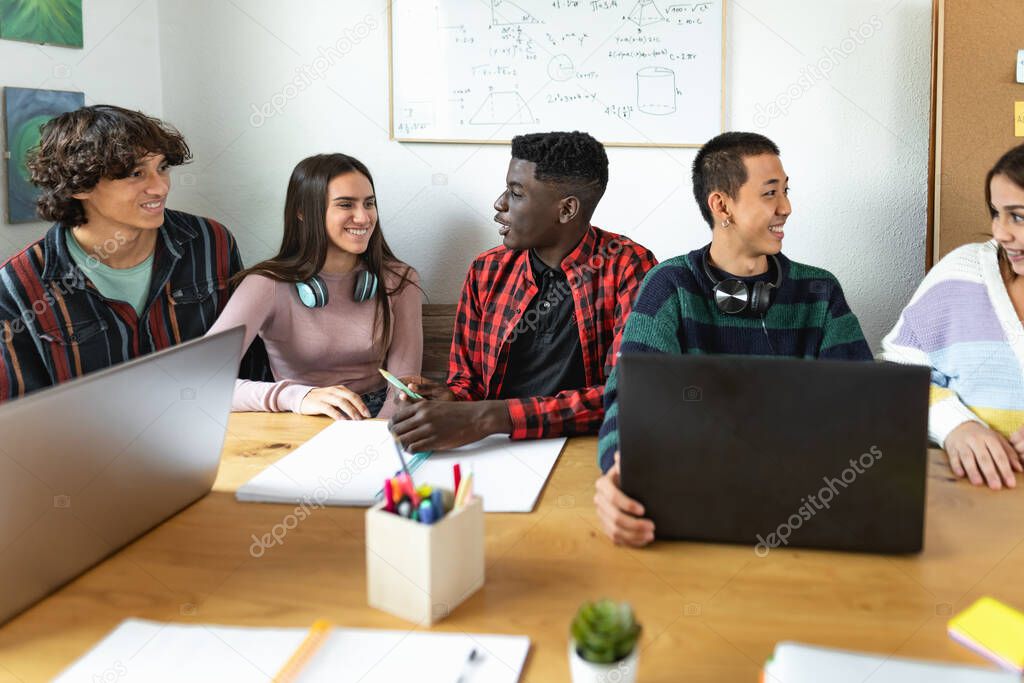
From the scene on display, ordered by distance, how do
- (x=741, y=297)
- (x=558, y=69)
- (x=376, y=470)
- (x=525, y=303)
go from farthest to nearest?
(x=558, y=69) < (x=525, y=303) < (x=741, y=297) < (x=376, y=470)

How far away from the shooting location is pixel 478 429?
154 cm

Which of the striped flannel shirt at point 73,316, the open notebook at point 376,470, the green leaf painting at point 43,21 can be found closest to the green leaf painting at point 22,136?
the green leaf painting at point 43,21

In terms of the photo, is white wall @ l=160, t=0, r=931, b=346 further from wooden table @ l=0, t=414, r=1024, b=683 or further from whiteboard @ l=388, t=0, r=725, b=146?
wooden table @ l=0, t=414, r=1024, b=683

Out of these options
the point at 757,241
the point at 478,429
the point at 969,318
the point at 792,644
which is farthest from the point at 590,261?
the point at 792,644

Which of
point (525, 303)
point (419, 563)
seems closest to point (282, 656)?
point (419, 563)

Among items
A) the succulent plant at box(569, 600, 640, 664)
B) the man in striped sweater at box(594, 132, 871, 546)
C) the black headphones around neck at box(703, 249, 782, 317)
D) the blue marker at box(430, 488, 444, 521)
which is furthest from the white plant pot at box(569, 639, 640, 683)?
the black headphones around neck at box(703, 249, 782, 317)

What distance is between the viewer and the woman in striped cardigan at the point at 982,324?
5.99ft

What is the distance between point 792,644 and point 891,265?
2.05m

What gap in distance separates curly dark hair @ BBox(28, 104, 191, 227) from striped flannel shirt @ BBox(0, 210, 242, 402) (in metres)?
0.07

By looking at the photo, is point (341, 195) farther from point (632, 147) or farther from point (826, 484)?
point (826, 484)

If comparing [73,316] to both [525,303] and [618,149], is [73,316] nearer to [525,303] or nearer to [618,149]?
[525,303]

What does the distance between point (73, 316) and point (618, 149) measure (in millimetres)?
1553

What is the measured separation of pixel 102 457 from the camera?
103 centimetres

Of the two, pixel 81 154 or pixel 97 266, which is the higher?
pixel 81 154
